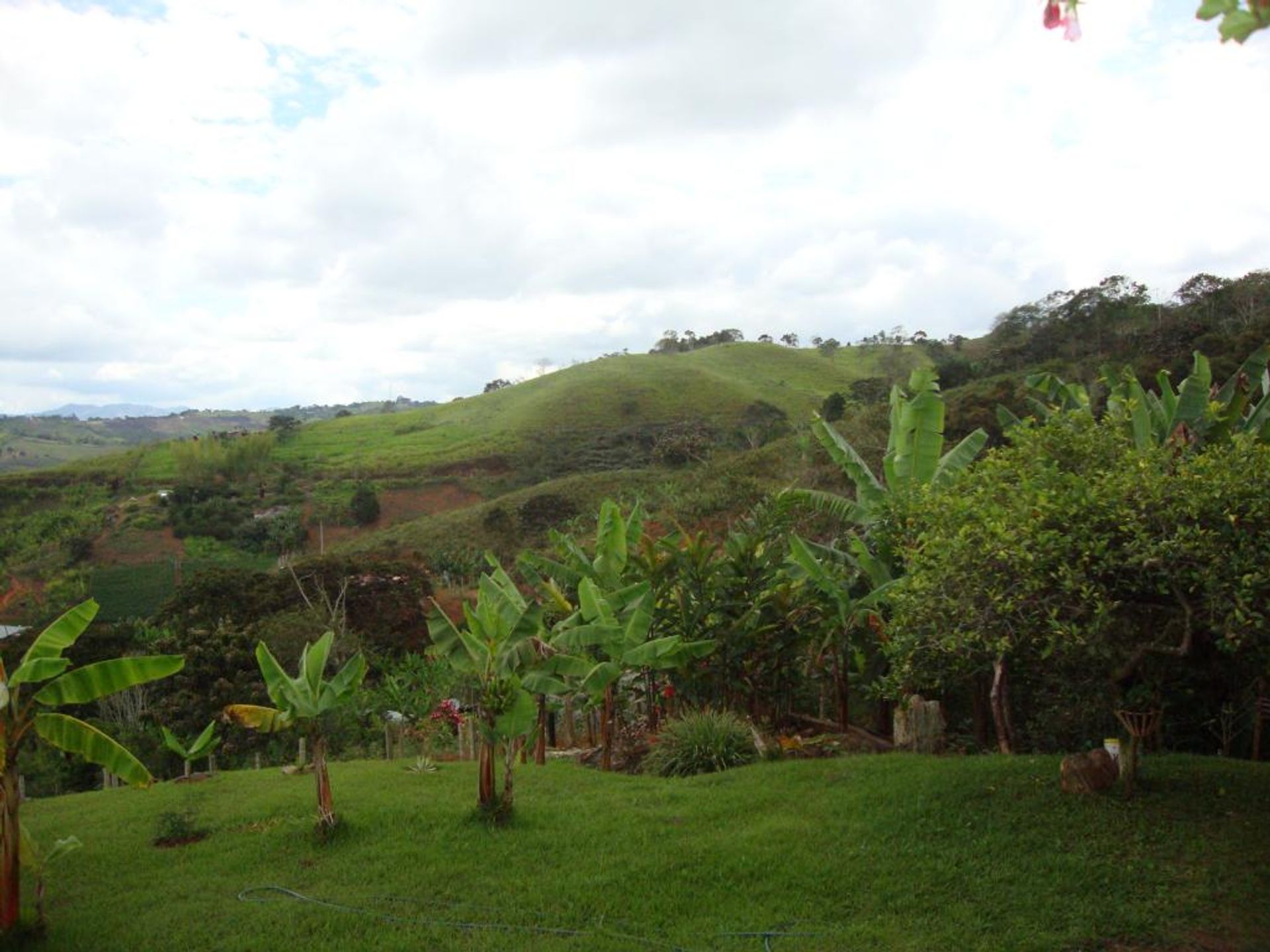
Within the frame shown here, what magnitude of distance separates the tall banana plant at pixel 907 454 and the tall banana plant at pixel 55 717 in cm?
695

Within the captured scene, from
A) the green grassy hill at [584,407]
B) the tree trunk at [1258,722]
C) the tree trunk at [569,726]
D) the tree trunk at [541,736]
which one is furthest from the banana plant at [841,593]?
the green grassy hill at [584,407]

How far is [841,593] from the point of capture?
30.1 feet

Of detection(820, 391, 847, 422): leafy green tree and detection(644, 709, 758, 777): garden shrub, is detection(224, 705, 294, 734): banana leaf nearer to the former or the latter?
detection(644, 709, 758, 777): garden shrub

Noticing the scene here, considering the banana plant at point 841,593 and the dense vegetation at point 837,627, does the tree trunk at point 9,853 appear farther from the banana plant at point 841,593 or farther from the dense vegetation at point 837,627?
the banana plant at point 841,593

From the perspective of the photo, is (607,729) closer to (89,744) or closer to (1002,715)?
(1002,715)

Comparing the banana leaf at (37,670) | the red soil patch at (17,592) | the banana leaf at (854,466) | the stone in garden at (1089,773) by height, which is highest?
the banana leaf at (854,466)

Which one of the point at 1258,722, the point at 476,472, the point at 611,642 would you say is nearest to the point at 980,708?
the point at 1258,722

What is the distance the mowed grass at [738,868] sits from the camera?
5.61m

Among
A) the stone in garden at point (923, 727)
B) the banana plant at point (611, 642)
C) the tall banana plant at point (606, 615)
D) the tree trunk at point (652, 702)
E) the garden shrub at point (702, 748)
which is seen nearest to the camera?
the banana plant at point (611, 642)

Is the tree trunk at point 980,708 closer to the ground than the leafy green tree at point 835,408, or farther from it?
closer to the ground

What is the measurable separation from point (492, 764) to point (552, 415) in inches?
2628

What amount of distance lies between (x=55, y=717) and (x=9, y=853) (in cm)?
88

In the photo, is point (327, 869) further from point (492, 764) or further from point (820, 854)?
point (820, 854)

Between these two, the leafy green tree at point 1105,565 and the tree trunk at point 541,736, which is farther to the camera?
the tree trunk at point 541,736
